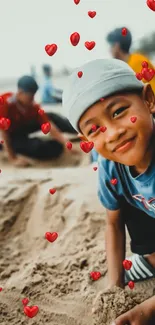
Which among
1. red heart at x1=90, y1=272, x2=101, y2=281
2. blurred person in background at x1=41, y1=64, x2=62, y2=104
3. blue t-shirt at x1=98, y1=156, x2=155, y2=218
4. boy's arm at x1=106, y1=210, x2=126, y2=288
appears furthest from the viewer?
blurred person in background at x1=41, y1=64, x2=62, y2=104

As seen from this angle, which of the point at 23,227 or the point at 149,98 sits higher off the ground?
the point at 149,98

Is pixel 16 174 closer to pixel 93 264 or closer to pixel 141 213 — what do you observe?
pixel 93 264

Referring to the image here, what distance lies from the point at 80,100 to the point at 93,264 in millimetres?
590

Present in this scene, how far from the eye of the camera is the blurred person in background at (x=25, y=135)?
2.76m

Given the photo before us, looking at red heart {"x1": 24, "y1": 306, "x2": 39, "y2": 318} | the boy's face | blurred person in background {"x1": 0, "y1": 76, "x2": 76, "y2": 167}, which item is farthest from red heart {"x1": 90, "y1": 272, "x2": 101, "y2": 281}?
blurred person in background {"x1": 0, "y1": 76, "x2": 76, "y2": 167}

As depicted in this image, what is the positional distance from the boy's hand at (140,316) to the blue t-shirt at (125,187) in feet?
0.77

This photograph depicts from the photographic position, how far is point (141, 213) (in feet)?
3.72

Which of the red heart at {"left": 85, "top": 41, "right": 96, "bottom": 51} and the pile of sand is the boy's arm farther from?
the red heart at {"left": 85, "top": 41, "right": 96, "bottom": 51}

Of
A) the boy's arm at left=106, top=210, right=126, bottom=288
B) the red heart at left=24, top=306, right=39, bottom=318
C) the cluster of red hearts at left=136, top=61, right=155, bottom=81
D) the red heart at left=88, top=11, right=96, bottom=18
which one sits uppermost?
the red heart at left=88, top=11, right=96, bottom=18

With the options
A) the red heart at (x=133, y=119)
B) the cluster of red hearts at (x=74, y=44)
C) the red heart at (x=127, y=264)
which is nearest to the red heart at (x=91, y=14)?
the cluster of red hearts at (x=74, y=44)

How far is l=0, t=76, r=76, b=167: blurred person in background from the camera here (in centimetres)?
276

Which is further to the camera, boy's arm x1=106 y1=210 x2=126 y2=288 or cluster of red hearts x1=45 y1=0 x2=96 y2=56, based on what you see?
boy's arm x1=106 y1=210 x2=126 y2=288

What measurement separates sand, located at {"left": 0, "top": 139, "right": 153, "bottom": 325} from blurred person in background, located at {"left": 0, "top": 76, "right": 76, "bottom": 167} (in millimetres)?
779

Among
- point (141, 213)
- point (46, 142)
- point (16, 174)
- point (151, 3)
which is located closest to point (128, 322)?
point (141, 213)
